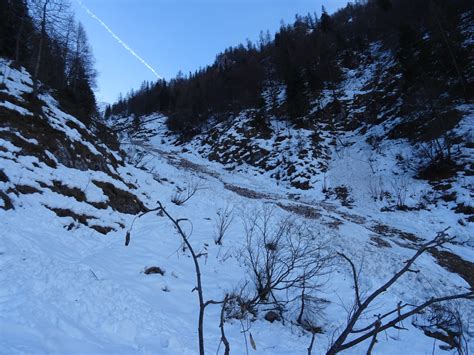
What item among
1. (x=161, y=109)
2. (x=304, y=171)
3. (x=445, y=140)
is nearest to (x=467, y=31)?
(x=445, y=140)

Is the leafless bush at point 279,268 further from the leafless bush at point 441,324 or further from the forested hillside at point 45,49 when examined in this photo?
the forested hillside at point 45,49

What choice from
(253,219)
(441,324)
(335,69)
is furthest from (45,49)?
(335,69)

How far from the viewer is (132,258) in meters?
6.11

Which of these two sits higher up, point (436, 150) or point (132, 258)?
point (436, 150)

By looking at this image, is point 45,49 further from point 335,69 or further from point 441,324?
point 335,69

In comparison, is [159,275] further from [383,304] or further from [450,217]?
[450,217]

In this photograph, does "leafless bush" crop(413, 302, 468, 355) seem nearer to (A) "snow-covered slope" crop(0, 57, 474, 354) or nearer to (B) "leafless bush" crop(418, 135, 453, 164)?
(A) "snow-covered slope" crop(0, 57, 474, 354)

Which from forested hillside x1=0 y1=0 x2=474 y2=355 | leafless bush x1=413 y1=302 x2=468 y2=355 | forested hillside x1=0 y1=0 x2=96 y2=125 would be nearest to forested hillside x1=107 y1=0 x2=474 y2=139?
forested hillside x1=0 y1=0 x2=474 y2=355

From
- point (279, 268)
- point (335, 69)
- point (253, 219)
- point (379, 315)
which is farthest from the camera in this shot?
point (335, 69)

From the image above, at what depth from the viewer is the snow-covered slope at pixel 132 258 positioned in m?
3.39

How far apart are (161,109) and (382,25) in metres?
42.6

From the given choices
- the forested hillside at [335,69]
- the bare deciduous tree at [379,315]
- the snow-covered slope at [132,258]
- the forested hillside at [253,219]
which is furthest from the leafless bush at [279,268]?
the forested hillside at [335,69]

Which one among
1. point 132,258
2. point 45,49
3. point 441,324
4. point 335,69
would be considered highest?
point 335,69

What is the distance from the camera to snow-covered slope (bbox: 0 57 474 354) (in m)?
3.39
